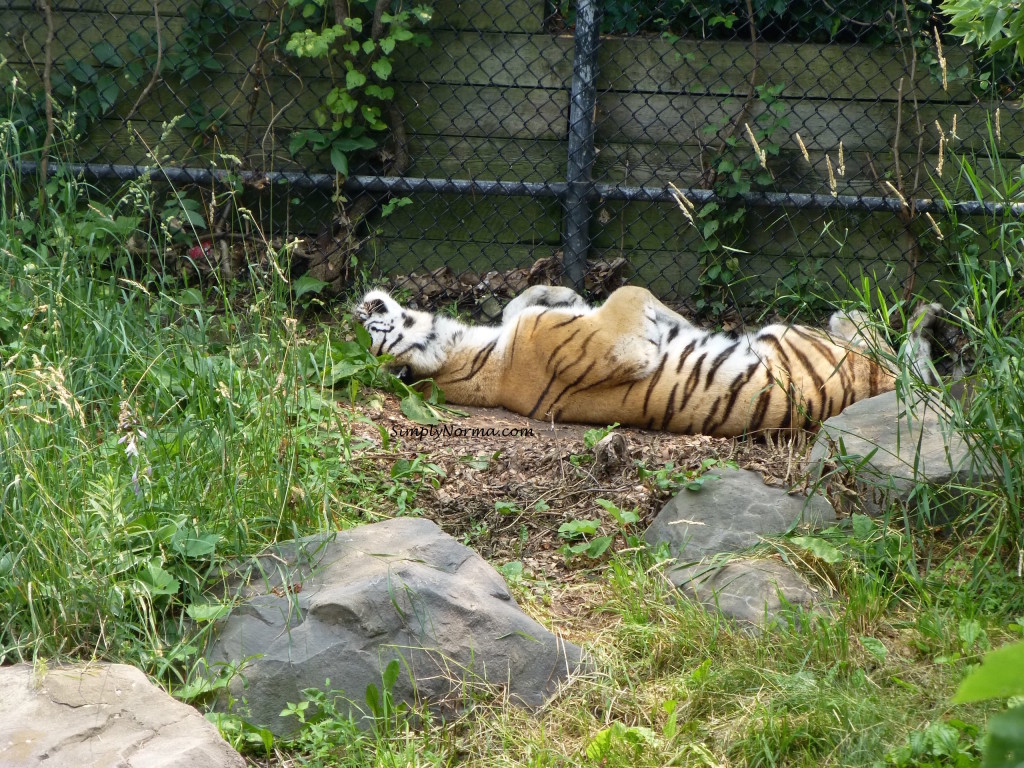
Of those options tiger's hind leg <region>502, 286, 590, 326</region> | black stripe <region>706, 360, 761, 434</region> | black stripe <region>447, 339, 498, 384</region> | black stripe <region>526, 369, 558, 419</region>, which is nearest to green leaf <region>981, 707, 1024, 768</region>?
black stripe <region>706, 360, 761, 434</region>

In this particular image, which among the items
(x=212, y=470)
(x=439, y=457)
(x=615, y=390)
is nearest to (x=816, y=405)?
(x=615, y=390)

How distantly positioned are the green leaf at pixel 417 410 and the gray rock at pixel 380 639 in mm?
1516

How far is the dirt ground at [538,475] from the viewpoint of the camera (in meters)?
3.53

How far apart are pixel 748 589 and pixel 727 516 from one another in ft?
1.27

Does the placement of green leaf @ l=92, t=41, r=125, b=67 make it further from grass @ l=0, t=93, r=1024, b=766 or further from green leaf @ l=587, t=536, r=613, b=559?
green leaf @ l=587, t=536, r=613, b=559

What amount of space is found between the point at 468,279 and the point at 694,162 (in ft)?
4.64

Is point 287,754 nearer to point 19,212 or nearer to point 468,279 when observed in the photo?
point 19,212

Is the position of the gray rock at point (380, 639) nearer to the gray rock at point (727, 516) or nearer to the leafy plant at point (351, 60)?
the gray rock at point (727, 516)

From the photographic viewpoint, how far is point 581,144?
17.4 ft

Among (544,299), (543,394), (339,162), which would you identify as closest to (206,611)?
(543,394)

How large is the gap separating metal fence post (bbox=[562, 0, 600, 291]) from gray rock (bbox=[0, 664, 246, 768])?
3.52 meters

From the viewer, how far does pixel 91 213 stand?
448cm

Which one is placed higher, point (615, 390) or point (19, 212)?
point (19, 212)

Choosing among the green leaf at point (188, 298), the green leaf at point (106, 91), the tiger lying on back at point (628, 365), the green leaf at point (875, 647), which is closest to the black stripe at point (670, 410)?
the tiger lying on back at point (628, 365)
